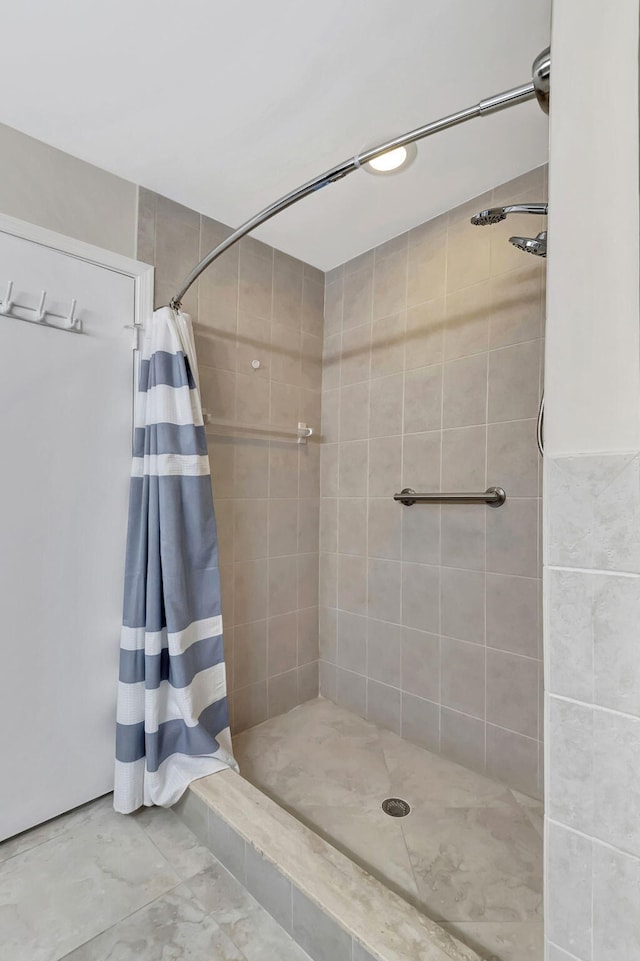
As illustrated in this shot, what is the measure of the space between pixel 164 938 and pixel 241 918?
184 millimetres

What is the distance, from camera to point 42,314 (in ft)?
4.61

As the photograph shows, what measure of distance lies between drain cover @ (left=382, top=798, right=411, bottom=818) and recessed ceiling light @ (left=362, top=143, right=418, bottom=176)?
204cm

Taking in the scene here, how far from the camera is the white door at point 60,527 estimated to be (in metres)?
1.37

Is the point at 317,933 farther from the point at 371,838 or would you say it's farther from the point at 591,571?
the point at 591,571

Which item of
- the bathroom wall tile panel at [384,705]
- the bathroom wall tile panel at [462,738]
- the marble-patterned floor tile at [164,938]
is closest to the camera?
the marble-patterned floor tile at [164,938]

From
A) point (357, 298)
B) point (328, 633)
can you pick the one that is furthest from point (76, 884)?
point (357, 298)

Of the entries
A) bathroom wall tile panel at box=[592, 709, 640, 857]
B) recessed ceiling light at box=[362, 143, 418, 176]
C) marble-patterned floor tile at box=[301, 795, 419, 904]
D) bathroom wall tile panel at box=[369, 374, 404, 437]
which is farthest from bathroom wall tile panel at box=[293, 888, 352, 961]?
recessed ceiling light at box=[362, 143, 418, 176]

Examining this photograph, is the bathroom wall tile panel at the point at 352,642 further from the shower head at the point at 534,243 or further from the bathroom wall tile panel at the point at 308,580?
the shower head at the point at 534,243

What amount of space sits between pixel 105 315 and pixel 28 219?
33cm

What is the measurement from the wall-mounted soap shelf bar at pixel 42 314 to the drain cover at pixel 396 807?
1.89 meters

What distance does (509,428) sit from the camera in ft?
5.35

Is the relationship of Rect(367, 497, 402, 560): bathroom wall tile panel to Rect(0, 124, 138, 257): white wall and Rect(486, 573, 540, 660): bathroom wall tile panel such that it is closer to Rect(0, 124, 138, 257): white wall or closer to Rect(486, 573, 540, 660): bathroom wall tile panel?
Rect(486, 573, 540, 660): bathroom wall tile panel

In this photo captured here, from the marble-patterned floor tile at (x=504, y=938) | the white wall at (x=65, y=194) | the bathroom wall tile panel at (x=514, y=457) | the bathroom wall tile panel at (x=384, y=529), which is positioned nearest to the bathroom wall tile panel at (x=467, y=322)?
the bathroom wall tile panel at (x=514, y=457)

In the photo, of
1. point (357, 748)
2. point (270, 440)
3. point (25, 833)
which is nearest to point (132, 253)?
point (270, 440)
